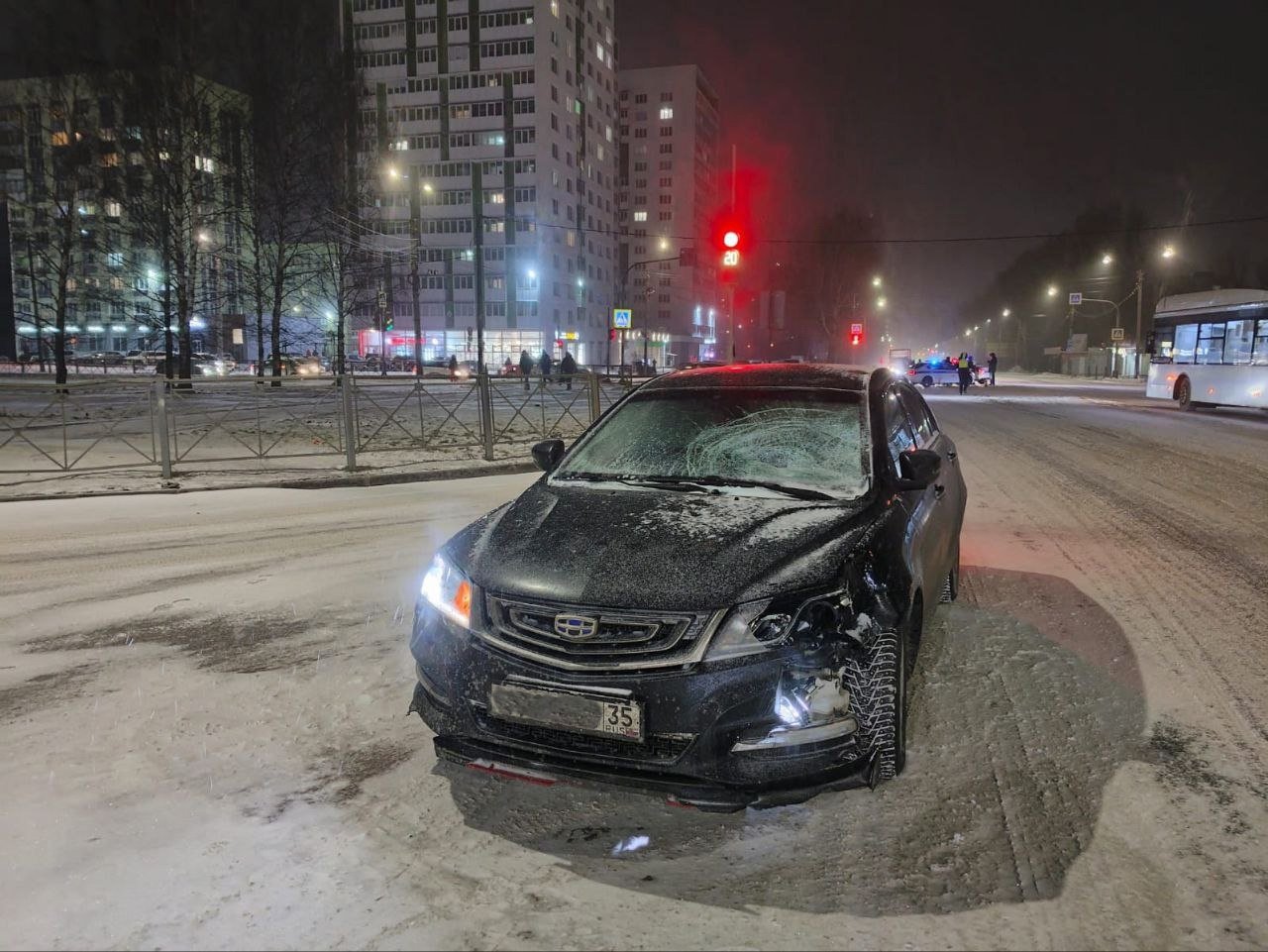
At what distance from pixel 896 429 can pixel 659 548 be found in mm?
2003

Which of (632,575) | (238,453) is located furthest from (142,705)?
(238,453)

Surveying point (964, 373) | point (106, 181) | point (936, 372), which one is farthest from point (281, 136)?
point (936, 372)

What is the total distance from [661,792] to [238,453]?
45.0ft

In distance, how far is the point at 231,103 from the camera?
29500mm

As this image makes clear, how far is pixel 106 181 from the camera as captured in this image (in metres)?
27.9

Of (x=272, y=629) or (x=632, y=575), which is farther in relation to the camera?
(x=272, y=629)

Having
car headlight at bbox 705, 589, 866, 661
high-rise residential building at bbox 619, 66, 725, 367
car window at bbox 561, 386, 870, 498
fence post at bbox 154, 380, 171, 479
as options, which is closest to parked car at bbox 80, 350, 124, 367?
fence post at bbox 154, 380, 171, 479

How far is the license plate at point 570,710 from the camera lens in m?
2.73

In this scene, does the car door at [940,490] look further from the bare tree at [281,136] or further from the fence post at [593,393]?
the bare tree at [281,136]

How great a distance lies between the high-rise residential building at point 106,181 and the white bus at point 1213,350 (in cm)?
3208

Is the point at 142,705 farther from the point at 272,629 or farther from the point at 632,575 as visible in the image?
the point at 632,575

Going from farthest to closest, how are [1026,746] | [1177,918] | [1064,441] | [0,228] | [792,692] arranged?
1. [0,228]
2. [1064,441]
3. [1026,746]
4. [792,692]
5. [1177,918]

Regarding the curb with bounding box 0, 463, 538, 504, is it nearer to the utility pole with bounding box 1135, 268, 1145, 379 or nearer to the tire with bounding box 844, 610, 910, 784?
the tire with bounding box 844, 610, 910, 784

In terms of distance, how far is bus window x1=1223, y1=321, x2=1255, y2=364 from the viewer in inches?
846
